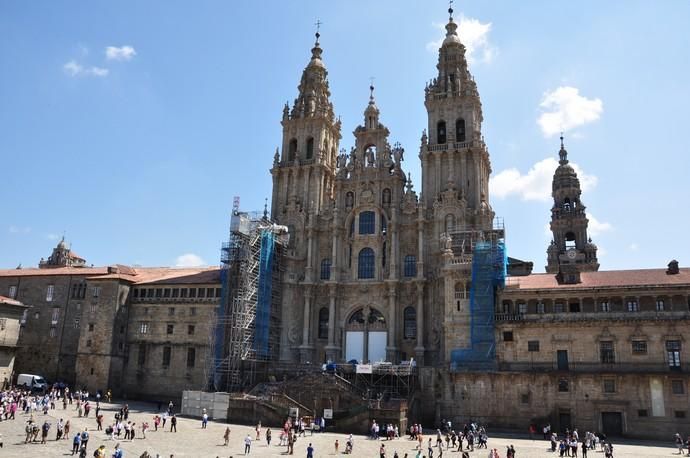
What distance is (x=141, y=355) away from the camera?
65.8 meters

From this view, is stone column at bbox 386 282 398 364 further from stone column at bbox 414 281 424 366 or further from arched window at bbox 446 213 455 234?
arched window at bbox 446 213 455 234

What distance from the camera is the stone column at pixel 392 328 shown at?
60.7 metres

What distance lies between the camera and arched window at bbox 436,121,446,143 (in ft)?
222

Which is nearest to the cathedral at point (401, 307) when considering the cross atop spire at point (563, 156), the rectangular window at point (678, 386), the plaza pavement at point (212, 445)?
the rectangular window at point (678, 386)

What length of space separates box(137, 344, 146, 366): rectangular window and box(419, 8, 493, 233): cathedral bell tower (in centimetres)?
3618

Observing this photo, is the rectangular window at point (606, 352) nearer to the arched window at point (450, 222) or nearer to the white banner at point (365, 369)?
the arched window at point (450, 222)

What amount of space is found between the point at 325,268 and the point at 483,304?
70.1ft

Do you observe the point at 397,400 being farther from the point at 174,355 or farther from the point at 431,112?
the point at 431,112

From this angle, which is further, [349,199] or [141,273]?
[141,273]

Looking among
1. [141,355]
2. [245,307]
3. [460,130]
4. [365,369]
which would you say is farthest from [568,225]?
[141,355]

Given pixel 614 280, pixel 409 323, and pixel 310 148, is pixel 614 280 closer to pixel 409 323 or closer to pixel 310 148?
pixel 409 323

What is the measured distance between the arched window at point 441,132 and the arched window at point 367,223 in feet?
38.7

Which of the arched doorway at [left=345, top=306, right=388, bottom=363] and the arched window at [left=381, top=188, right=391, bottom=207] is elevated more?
the arched window at [left=381, top=188, right=391, bottom=207]

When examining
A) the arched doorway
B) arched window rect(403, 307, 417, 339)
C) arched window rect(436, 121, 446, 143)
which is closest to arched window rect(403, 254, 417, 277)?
arched window rect(403, 307, 417, 339)
